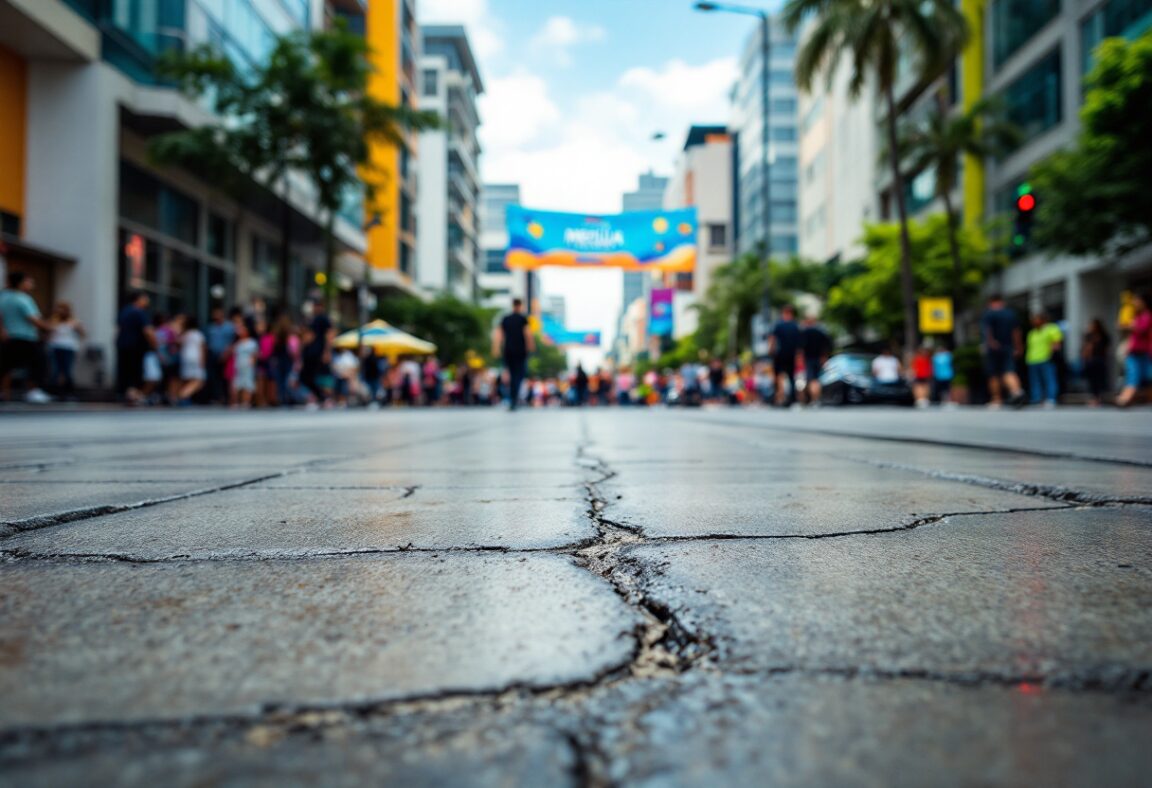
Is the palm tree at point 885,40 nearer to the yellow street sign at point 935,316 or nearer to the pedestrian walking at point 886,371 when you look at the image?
the yellow street sign at point 935,316

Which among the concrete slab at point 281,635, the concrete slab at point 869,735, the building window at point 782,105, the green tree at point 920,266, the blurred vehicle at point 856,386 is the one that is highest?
→ the building window at point 782,105

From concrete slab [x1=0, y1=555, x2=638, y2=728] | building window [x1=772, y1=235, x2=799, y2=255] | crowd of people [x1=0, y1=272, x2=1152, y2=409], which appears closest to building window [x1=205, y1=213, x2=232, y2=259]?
crowd of people [x1=0, y1=272, x2=1152, y2=409]

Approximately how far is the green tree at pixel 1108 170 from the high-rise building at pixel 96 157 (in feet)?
47.6

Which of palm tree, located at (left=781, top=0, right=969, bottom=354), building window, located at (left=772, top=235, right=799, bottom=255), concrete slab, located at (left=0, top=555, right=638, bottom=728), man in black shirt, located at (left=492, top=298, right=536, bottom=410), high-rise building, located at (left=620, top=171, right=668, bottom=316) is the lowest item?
concrete slab, located at (left=0, top=555, right=638, bottom=728)

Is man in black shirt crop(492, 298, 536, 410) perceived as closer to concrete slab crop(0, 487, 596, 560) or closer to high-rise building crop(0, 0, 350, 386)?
high-rise building crop(0, 0, 350, 386)

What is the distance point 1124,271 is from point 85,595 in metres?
25.3

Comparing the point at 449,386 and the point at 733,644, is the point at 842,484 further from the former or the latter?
the point at 449,386

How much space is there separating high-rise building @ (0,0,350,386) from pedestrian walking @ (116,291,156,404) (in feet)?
10.2

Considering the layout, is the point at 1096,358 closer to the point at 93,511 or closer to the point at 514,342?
the point at 514,342

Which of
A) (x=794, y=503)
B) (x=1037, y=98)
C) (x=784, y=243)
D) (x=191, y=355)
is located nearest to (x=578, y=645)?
(x=794, y=503)

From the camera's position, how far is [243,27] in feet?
70.0

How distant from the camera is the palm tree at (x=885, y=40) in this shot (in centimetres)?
1938

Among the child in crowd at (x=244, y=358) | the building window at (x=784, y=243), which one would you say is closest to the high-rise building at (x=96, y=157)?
the child in crowd at (x=244, y=358)

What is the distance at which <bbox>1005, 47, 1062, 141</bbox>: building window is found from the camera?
74.7ft
